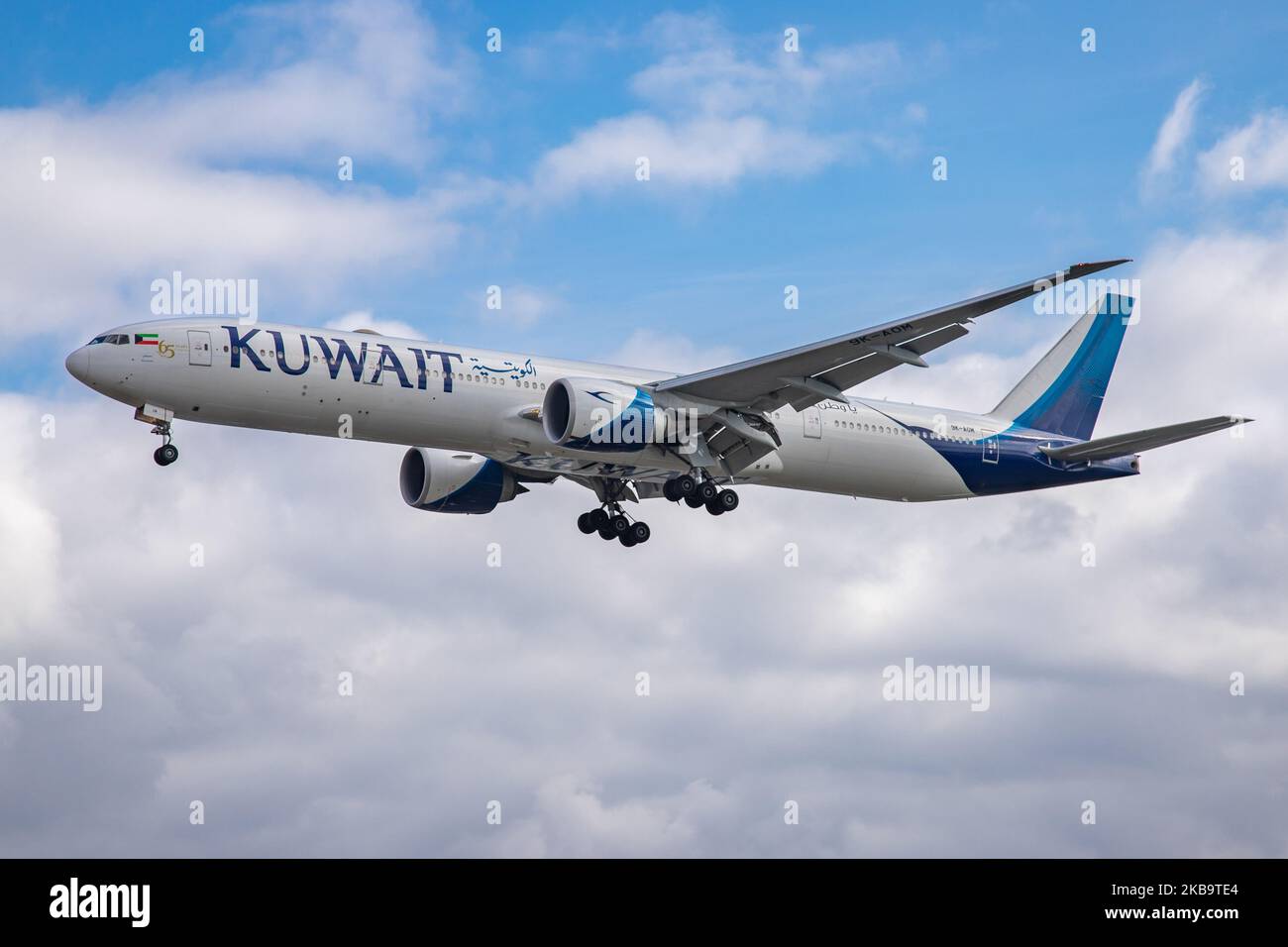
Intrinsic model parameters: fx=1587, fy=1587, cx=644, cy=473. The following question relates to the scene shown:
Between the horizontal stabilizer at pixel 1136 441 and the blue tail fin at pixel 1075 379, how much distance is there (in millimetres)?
2216

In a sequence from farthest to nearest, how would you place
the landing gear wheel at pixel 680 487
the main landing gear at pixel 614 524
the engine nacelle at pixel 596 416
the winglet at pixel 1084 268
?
the main landing gear at pixel 614 524, the landing gear wheel at pixel 680 487, the engine nacelle at pixel 596 416, the winglet at pixel 1084 268

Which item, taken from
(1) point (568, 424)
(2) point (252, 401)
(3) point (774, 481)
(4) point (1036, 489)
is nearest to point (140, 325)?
(2) point (252, 401)

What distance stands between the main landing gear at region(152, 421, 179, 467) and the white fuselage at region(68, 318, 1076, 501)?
20.4 inches

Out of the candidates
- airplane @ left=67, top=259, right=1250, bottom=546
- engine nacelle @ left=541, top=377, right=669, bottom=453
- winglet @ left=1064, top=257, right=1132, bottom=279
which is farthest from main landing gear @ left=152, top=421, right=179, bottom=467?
winglet @ left=1064, top=257, right=1132, bottom=279

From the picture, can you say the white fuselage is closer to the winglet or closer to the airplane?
the airplane

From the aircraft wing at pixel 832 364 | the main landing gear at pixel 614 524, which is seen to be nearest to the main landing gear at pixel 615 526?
the main landing gear at pixel 614 524

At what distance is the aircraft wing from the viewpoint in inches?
1501

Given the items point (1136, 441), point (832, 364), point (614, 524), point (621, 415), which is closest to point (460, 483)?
point (614, 524)

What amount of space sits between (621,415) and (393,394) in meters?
5.98

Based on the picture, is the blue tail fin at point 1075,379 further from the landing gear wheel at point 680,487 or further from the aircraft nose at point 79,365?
the aircraft nose at point 79,365

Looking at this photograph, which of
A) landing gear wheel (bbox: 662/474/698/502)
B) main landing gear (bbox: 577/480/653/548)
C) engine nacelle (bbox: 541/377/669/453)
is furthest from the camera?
main landing gear (bbox: 577/480/653/548)

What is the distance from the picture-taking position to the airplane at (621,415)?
38.8m

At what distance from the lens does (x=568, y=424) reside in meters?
40.9

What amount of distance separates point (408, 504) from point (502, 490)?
125 inches
